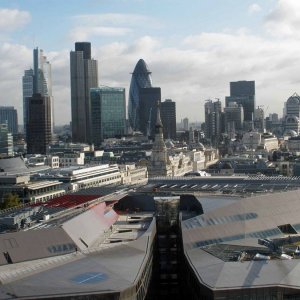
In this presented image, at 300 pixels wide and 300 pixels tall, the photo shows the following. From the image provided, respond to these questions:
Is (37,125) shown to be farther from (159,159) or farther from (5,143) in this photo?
(159,159)

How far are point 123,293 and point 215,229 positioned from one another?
14.0 meters

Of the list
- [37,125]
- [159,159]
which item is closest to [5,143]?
[37,125]

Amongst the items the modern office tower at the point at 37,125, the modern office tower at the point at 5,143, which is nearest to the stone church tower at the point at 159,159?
the modern office tower at the point at 5,143

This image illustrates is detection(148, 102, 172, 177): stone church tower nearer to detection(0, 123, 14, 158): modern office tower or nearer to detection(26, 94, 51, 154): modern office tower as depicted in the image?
detection(0, 123, 14, 158): modern office tower

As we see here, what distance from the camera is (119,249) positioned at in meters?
31.9

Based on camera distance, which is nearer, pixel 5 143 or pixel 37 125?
pixel 5 143

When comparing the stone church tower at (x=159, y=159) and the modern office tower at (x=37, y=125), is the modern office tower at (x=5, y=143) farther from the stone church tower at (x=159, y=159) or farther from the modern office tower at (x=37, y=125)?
the stone church tower at (x=159, y=159)

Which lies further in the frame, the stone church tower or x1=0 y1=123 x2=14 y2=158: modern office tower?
x1=0 y1=123 x2=14 y2=158: modern office tower

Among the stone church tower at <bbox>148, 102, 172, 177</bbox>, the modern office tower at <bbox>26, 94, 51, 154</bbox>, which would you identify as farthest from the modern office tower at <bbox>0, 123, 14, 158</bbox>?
the stone church tower at <bbox>148, 102, 172, 177</bbox>

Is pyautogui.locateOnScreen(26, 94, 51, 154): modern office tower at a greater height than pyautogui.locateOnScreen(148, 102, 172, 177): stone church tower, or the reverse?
pyautogui.locateOnScreen(26, 94, 51, 154): modern office tower

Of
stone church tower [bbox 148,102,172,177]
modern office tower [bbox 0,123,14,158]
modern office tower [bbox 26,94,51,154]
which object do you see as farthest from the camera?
modern office tower [bbox 26,94,51,154]

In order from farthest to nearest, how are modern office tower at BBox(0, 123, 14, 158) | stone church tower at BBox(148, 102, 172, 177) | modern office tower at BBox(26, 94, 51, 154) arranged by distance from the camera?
modern office tower at BBox(26, 94, 51, 154), modern office tower at BBox(0, 123, 14, 158), stone church tower at BBox(148, 102, 172, 177)

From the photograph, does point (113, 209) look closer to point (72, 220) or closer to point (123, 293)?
point (72, 220)

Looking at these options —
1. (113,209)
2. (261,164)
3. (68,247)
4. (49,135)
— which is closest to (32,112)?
(49,135)
